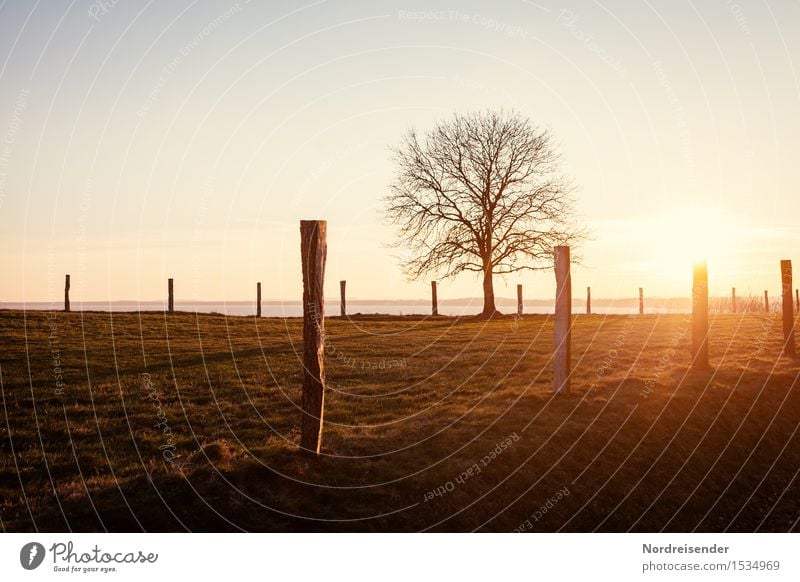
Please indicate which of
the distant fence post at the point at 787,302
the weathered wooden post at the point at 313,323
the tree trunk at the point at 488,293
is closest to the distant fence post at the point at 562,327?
the weathered wooden post at the point at 313,323

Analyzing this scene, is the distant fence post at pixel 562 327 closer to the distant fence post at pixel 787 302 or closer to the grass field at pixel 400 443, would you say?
the grass field at pixel 400 443

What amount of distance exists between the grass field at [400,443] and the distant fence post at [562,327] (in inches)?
25.6

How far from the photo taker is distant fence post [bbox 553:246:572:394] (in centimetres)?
1612

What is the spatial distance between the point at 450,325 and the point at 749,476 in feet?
81.3

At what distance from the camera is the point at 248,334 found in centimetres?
3019

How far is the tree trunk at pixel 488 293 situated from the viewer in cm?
4412

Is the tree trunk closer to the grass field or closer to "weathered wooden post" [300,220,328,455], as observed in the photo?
the grass field

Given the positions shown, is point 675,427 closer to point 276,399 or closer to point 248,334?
point 276,399

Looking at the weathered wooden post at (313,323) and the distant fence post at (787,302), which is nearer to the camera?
the weathered wooden post at (313,323)

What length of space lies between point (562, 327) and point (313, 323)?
764 cm

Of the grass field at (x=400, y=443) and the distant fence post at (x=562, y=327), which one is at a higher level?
the distant fence post at (x=562, y=327)

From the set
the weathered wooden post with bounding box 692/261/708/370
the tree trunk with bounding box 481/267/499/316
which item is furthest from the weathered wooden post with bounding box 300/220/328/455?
the tree trunk with bounding box 481/267/499/316

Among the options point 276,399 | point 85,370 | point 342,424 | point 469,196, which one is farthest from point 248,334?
point 469,196

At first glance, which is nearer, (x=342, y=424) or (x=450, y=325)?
(x=342, y=424)
